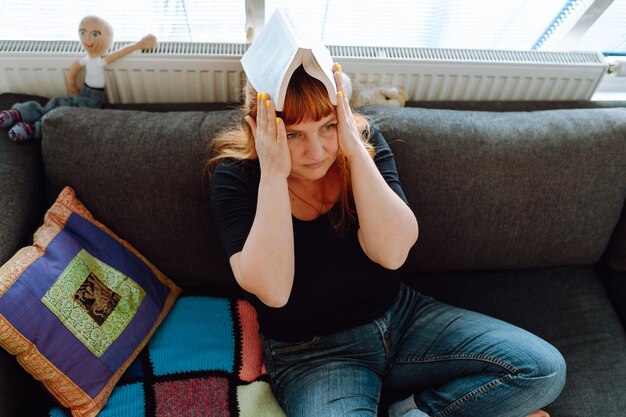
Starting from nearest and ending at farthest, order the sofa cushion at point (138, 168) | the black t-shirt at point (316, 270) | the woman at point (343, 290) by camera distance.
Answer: the woman at point (343, 290)
the black t-shirt at point (316, 270)
the sofa cushion at point (138, 168)

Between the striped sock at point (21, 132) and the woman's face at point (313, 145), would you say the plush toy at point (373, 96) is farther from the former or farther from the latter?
the striped sock at point (21, 132)

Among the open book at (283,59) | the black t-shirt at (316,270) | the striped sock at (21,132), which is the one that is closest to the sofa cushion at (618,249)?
the black t-shirt at (316,270)

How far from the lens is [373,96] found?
62.1 inches

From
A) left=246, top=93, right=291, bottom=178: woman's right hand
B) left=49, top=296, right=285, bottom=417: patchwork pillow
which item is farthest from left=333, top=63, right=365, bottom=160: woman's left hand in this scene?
left=49, top=296, right=285, bottom=417: patchwork pillow

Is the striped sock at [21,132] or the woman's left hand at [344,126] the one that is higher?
the woman's left hand at [344,126]

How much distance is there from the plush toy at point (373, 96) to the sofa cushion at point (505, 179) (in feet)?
0.39

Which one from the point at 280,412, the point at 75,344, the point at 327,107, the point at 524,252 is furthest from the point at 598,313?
the point at 75,344

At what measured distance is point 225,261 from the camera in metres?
1.42

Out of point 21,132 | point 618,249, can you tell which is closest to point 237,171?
point 21,132

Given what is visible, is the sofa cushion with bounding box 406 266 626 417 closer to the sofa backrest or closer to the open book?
the sofa backrest

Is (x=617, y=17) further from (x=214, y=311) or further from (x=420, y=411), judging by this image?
(x=214, y=311)

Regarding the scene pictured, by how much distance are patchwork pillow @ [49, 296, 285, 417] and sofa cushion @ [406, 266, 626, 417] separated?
1.82 ft

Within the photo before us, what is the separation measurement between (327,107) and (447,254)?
70 centimetres

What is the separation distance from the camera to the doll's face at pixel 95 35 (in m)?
1.38
